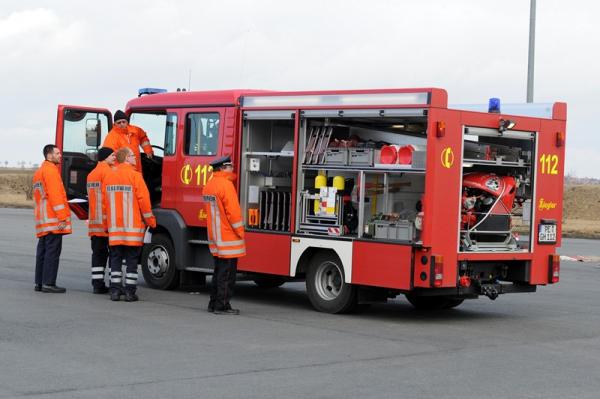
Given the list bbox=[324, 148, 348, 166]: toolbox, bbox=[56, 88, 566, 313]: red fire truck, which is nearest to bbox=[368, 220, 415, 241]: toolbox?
bbox=[56, 88, 566, 313]: red fire truck

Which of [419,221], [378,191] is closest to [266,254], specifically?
[378,191]

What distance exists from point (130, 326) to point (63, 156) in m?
4.74

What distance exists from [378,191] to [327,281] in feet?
4.21

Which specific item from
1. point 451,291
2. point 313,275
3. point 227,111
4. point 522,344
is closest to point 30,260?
point 227,111

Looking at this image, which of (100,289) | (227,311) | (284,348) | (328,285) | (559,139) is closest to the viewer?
(284,348)

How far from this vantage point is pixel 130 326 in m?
11.0

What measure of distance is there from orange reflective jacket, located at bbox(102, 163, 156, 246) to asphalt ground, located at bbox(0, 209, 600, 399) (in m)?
0.84

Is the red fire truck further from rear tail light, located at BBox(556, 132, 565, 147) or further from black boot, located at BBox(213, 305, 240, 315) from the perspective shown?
black boot, located at BBox(213, 305, 240, 315)

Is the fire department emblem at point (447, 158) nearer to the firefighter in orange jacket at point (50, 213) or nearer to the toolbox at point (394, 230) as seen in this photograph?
the toolbox at point (394, 230)

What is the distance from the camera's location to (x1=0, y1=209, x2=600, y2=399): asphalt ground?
8008 millimetres

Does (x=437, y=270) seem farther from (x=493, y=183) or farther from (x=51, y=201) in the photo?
(x=51, y=201)

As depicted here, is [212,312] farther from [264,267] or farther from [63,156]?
[63,156]

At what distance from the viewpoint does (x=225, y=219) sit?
12.5 metres

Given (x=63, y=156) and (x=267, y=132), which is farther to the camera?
(x=63, y=156)
